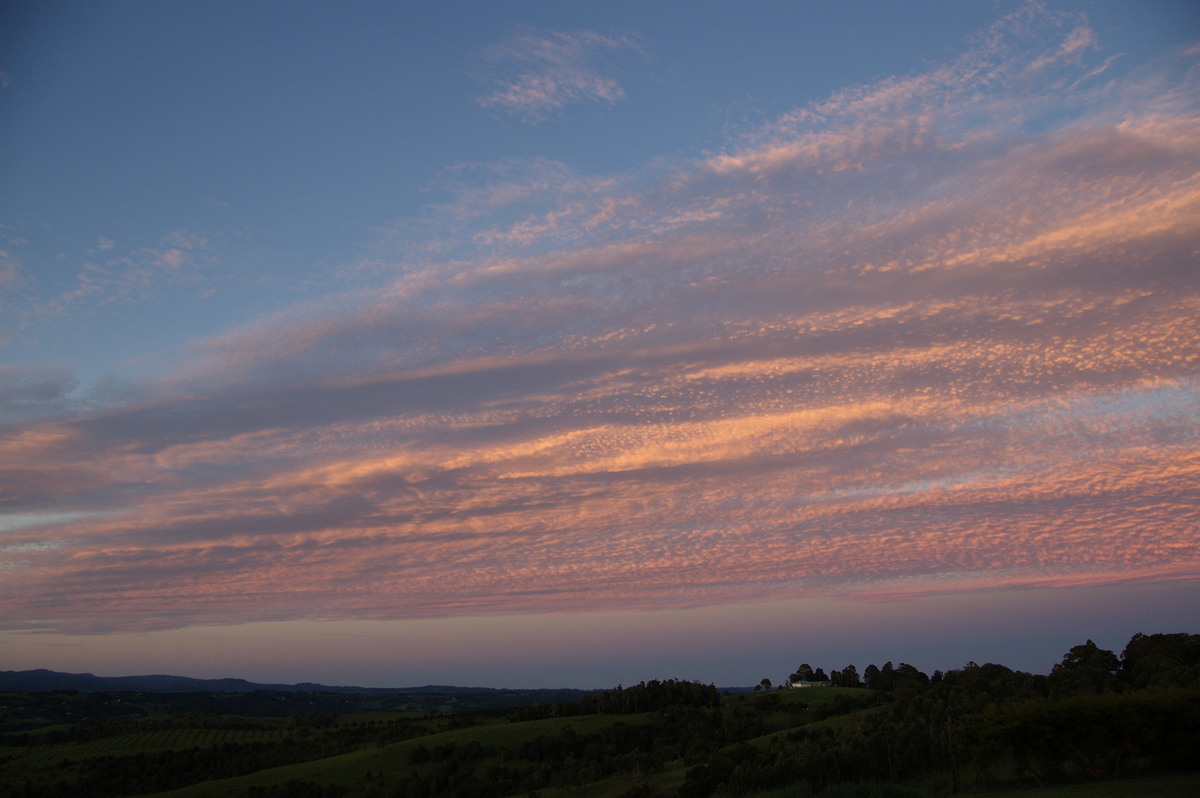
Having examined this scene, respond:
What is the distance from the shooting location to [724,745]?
69.4 m

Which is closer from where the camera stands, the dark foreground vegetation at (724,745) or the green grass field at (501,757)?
the dark foreground vegetation at (724,745)

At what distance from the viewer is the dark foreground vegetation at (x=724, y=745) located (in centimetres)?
3281

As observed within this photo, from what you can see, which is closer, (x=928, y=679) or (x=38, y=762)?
(x=38, y=762)

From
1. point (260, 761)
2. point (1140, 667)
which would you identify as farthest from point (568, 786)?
point (260, 761)

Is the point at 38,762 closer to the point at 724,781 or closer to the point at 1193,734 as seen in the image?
the point at 724,781

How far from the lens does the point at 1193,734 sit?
3133 centimetres

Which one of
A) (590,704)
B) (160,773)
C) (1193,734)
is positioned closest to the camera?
(1193,734)

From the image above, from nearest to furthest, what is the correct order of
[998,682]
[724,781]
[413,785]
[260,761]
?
[724,781], [413,785], [998,682], [260,761]

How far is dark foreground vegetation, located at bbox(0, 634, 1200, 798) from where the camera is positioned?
32.8m

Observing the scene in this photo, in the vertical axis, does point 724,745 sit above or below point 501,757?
above

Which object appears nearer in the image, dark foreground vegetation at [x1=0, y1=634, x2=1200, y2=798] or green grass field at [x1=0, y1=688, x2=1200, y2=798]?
dark foreground vegetation at [x1=0, y1=634, x2=1200, y2=798]

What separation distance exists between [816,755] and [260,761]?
77522 millimetres

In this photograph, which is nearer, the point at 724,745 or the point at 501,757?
the point at 724,745

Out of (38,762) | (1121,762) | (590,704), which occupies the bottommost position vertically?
(38,762)
